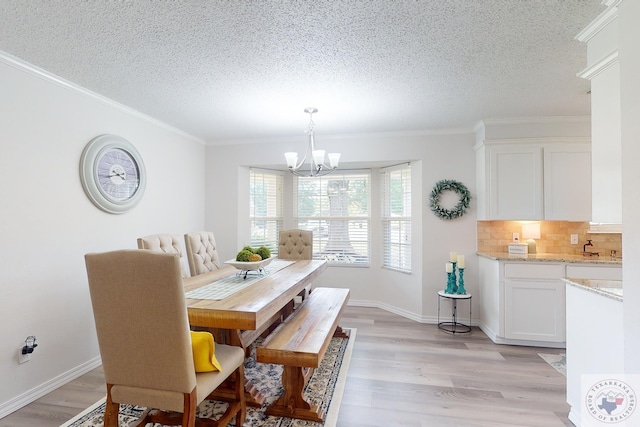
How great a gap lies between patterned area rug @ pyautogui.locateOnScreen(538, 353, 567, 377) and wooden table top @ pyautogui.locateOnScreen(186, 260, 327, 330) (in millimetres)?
2453

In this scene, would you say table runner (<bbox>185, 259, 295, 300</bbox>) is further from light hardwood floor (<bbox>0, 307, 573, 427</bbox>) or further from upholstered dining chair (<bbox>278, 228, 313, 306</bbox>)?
light hardwood floor (<bbox>0, 307, 573, 427</bbox>)

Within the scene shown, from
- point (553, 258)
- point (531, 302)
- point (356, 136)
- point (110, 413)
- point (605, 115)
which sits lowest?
point (110, 413)

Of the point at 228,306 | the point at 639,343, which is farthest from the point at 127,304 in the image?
the point at 639,343

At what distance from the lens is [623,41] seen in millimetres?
1421

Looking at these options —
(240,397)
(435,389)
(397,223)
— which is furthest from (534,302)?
(240,397)

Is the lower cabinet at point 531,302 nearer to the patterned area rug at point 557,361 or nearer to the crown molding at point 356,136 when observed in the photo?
the patterned area rug at point 557,361

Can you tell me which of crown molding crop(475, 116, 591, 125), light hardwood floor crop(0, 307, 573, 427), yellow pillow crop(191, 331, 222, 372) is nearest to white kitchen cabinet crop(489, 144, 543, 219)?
crown molding crop(475, 116, 591, 125)

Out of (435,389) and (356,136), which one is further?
(356,136)

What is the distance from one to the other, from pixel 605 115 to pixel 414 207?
244 centimetres

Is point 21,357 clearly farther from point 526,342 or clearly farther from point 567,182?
point 567,182

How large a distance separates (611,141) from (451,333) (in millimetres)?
2569

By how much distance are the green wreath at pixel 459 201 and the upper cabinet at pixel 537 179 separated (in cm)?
25

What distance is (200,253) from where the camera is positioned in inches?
125

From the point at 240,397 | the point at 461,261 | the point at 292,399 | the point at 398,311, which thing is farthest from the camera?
the point at 398,311
